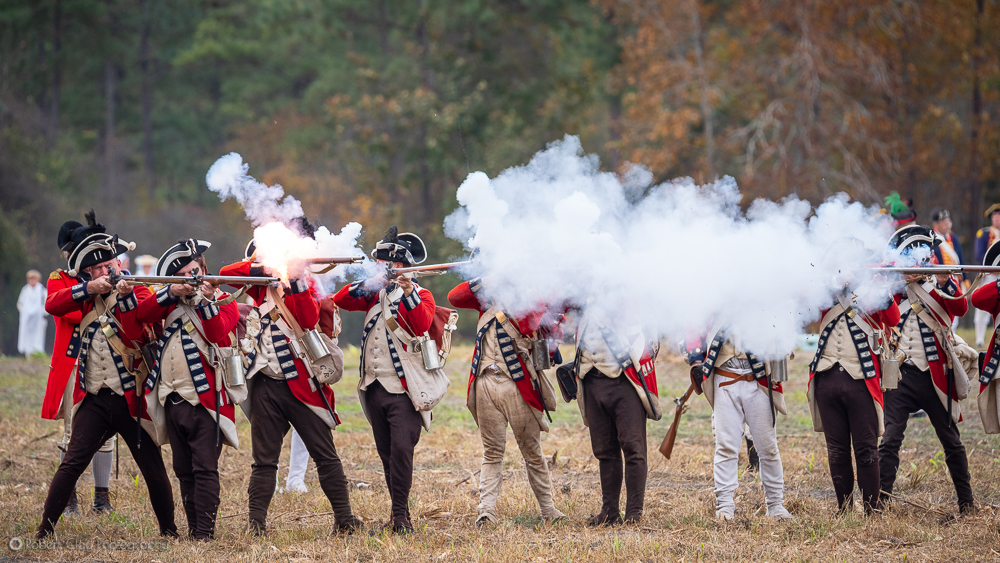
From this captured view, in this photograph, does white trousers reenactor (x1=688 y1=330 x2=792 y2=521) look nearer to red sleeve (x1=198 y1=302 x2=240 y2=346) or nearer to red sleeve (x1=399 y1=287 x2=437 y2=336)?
red sleeve (x1=399 y1=287 x2=437 y2=336)

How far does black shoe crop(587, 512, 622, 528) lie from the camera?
21.9 ft

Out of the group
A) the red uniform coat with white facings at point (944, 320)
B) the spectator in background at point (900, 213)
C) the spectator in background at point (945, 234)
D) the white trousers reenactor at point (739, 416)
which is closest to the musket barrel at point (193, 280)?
the white trousers reenactor at point (739, 416)

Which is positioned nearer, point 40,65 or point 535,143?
point 535,143

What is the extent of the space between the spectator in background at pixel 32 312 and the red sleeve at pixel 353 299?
1399cm

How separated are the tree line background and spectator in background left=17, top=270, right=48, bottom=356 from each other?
3995 mm

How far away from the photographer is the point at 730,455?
22.5 ft

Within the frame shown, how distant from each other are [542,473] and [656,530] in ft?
3.01

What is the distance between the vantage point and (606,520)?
6703mm

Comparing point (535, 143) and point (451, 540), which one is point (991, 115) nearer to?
point (535, 143)

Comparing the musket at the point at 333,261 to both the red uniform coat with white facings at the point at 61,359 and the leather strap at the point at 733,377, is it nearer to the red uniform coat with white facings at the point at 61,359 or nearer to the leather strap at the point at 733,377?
the red uniform coat with white facings at the point at 61,359

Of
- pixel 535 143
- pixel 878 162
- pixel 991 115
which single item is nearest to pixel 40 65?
pixel 535 143

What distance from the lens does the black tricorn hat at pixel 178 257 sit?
645 centimetres

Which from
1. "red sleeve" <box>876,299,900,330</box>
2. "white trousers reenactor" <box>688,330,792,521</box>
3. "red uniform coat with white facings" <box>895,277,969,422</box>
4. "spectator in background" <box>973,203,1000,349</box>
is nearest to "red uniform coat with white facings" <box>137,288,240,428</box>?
"white trousers reenactor" <box>688,330,792,521</box>

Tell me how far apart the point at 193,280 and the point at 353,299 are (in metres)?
1.20
